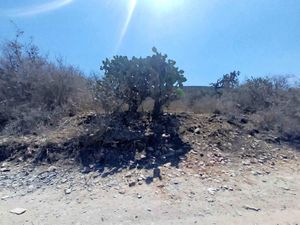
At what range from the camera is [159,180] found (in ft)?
20.6

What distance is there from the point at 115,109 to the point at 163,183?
12.0 ft

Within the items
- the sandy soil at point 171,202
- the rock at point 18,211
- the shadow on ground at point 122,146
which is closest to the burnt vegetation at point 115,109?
the shadow on ground at point 122,146

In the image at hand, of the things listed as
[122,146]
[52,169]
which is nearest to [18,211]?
[52,169]

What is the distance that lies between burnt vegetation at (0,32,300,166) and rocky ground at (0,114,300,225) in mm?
90

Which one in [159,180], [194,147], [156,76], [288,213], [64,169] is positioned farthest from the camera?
[156,76]

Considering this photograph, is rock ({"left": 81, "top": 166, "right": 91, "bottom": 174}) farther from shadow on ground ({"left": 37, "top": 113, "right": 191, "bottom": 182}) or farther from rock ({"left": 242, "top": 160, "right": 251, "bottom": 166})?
rock ({"left": 242, "top": 160, "right": 251, "bottom": 166})

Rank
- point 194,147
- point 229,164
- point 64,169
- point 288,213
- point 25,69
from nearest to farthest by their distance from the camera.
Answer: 1. point 288,213
2. point 64,169
3. point 229,164
4. point 194,147
5. point 25,69

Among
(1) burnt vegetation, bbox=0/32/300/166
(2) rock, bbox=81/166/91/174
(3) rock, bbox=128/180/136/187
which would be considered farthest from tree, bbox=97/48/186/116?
(3) rock, bbox=128/180/136/187

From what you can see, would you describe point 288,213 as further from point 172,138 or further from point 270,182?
point 172,138

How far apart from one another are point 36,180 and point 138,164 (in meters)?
2.08

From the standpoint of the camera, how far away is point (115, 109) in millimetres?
9297

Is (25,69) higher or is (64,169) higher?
(25,69)

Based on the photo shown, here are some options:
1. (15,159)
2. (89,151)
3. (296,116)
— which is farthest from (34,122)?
(296,116)

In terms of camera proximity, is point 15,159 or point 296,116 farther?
point 296,116
